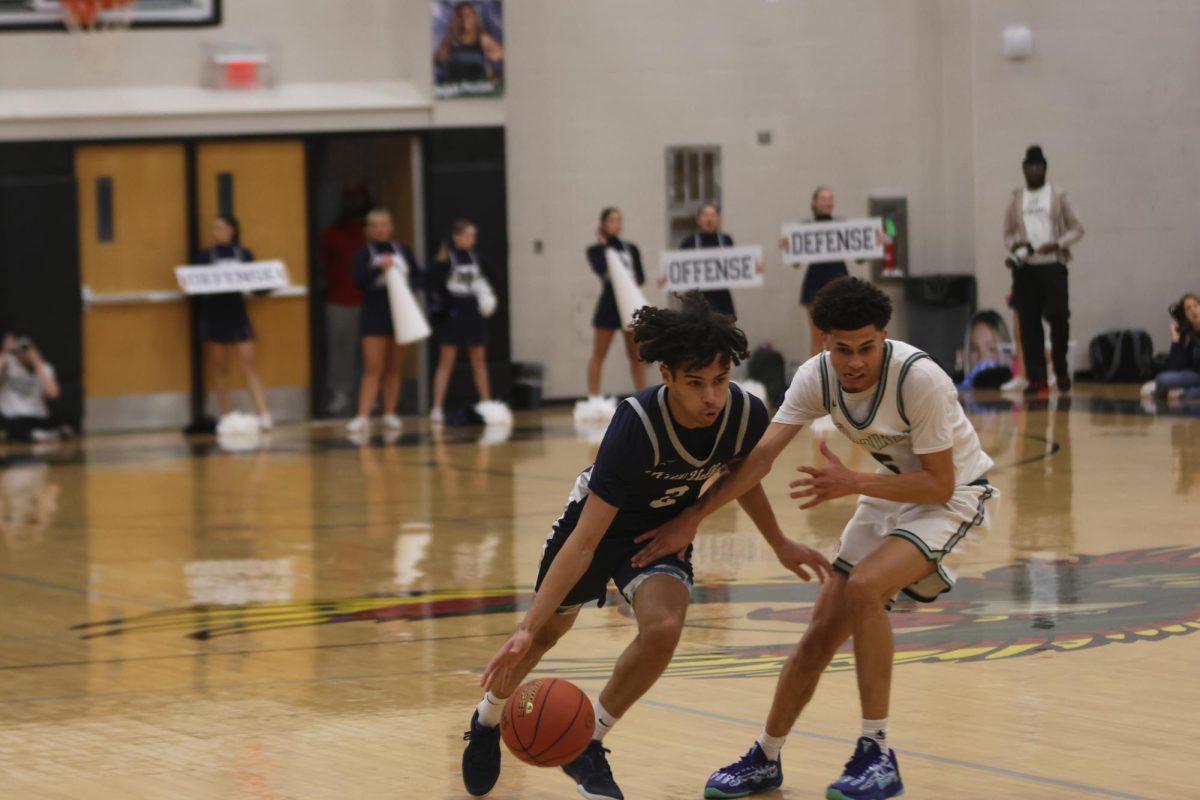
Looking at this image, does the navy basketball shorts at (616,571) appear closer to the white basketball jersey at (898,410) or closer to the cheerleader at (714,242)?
the white basketball jersey at (898,410)

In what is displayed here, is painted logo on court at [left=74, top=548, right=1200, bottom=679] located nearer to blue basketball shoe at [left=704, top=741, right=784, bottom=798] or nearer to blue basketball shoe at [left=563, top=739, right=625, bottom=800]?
blue basketball shoe at [left=704, top=741, right=784, bottom=798]

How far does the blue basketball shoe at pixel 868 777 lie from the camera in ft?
16.4

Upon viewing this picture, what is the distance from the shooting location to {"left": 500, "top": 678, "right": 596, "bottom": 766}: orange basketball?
4992mm

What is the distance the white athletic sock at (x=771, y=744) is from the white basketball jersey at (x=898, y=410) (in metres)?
0.87

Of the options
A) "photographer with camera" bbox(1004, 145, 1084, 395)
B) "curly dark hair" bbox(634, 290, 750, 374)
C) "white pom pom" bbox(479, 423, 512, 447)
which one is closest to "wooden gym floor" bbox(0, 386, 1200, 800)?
"curly dark hair" bbox(634, 290, 750, 374)

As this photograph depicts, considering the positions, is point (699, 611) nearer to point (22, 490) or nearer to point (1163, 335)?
point (22, 490)

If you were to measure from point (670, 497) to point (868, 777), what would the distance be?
961 millimetres

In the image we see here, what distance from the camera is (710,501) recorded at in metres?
5.37

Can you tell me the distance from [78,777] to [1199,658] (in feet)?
12.5

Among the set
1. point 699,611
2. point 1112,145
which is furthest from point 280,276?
point 699,611

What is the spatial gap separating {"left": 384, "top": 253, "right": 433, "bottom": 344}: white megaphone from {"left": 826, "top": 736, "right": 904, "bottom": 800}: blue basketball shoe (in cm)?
1292

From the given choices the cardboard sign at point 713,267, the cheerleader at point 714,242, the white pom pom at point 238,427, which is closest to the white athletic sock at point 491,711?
the white pom pom at point 238,427

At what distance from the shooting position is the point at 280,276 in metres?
18.5

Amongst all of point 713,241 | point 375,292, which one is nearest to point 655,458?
point 375,292
